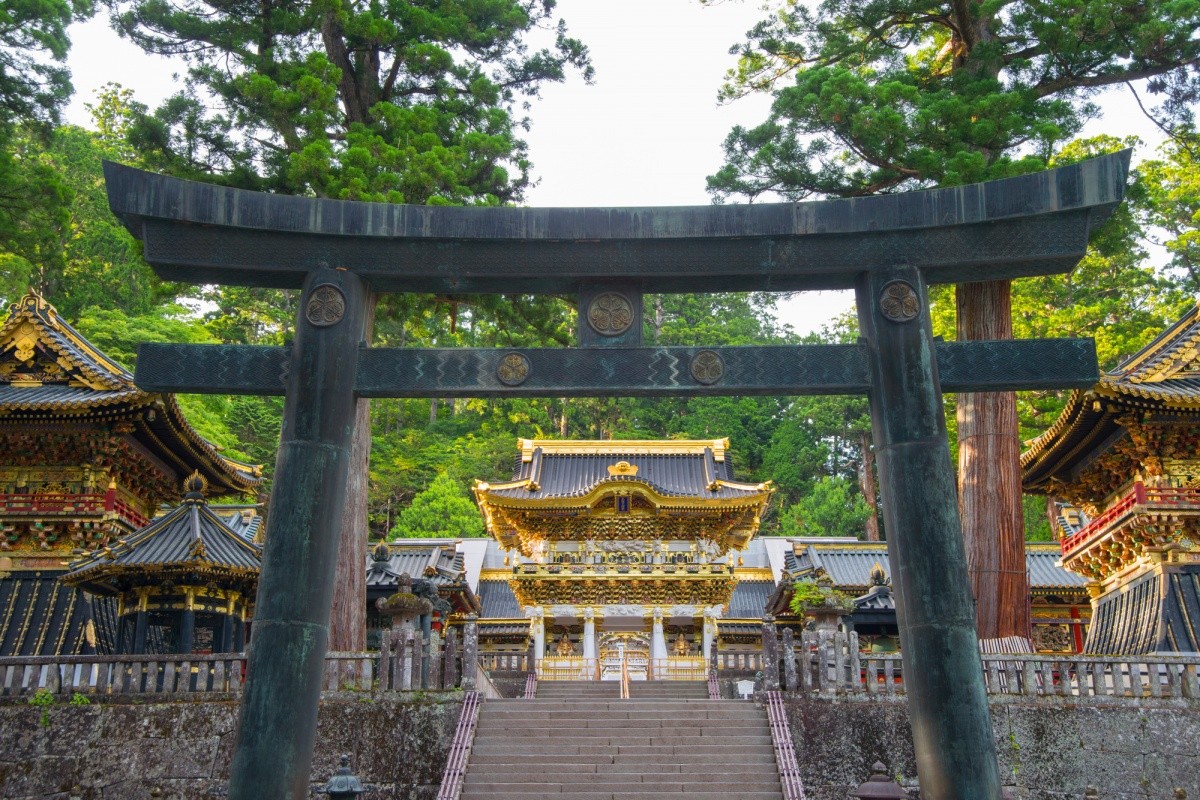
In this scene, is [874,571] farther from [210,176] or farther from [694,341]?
[694,341]

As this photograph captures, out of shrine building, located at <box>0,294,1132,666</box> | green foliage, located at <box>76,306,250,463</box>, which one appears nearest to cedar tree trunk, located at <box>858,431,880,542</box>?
shrine building, located at <box>0,294,1132,666</box>

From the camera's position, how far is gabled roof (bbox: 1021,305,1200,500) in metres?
15.7

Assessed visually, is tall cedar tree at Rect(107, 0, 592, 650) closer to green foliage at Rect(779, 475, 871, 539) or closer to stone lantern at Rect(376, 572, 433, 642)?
stone lantern at Rect(376, 572, 433, 642)

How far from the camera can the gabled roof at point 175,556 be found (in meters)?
15.1

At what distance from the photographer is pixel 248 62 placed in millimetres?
17156

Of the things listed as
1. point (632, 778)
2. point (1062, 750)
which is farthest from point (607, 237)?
point (1062, 750)

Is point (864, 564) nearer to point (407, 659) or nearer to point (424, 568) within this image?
point (424, 568)

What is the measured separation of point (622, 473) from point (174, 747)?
15.4 m

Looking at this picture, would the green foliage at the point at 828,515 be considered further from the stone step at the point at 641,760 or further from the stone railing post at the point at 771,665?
the stone step at the point at 641,760

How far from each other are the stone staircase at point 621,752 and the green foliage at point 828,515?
2268 centimetres

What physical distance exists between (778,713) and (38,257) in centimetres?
1425

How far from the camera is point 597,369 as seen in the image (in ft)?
27.0

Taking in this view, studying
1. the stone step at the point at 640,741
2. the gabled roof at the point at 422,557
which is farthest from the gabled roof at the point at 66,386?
the gabled roof at the point at 422,557

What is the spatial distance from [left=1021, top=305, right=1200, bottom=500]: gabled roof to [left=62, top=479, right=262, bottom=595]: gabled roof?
40.3 feet
